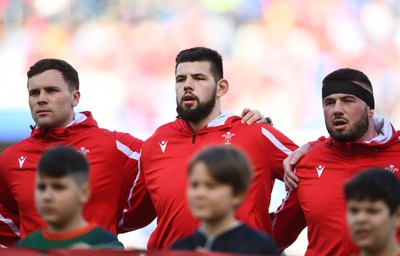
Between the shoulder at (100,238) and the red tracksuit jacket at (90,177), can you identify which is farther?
the red tracksuit jacket at (90,177)

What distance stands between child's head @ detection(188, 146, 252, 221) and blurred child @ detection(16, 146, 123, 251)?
0.57 m

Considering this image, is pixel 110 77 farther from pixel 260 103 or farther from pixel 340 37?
pixel 340 37

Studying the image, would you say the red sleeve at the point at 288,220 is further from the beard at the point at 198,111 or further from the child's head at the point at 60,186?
the child's head at the point at 60,186

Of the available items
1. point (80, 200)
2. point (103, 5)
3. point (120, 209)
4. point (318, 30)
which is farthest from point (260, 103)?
point (80, 200)

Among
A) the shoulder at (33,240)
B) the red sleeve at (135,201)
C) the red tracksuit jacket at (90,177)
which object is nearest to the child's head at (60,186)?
the shoulder at (33,240)

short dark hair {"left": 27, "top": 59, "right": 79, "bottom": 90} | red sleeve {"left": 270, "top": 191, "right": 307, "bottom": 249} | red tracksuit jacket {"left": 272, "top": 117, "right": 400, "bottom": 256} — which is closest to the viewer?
red tracksuit jacket {"left": 272, "top": 117, "right": 400, "bottom": 256}

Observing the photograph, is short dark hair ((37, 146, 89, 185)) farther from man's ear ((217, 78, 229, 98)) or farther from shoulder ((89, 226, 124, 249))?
man's ear ((217, 78, 229, 98))

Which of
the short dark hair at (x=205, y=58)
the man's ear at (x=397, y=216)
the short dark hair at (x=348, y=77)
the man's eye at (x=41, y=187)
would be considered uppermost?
the short dark hair at (x=205, y=58)

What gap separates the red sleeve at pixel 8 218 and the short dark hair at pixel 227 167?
2597 millimetres

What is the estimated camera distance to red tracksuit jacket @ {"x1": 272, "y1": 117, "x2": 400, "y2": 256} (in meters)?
5.84

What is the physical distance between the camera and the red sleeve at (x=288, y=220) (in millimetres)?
6328

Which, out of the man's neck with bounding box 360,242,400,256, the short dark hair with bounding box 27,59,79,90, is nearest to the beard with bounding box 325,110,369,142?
the short dark hair with bounding box 27,59,79,90

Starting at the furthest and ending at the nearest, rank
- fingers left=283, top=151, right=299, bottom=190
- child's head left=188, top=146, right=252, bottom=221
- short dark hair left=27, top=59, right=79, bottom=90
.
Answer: short dark hair left=27, top=59, right=79, bottom=90, fingers left=283, top=151, right=299, bottom=190, child's head left=188, top=146, right=252, bottom=221

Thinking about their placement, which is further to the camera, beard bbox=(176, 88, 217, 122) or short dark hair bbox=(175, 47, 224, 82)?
short dark hair bbox=(175, 47, 224, 82)
